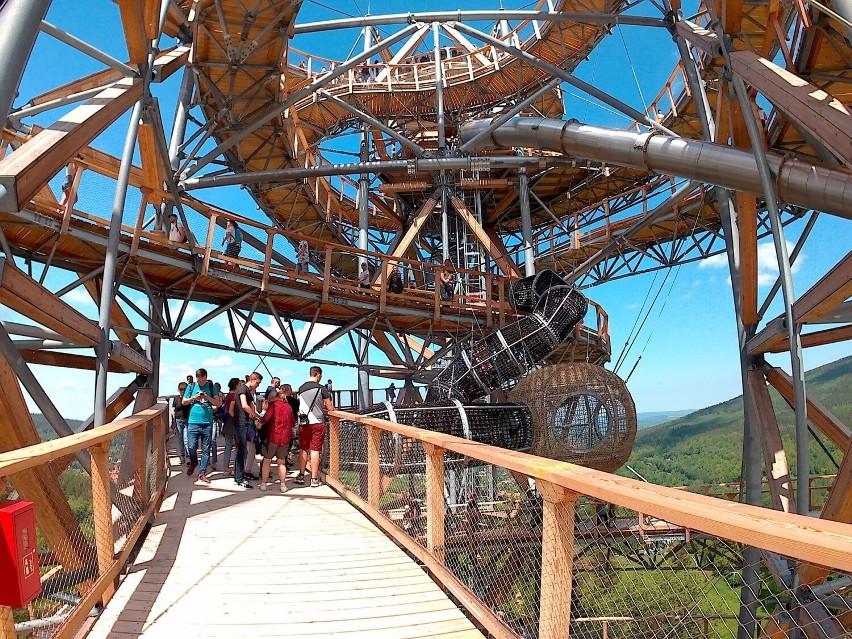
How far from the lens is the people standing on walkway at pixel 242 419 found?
8.13 m

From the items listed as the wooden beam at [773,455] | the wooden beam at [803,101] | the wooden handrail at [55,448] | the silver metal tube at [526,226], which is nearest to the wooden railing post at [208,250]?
the wooden handrail at [55,448]

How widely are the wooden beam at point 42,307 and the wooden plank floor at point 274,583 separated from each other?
2.23 metres


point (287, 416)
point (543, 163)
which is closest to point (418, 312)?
point (543, 163)

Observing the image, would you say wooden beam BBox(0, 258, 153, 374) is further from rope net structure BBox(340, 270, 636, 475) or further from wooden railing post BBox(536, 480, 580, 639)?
wooden railing post BBox(536, 480, 580, 639)

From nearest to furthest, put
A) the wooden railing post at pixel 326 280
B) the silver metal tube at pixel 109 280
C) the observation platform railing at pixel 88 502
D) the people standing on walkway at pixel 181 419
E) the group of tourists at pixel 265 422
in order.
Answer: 1. the observation platform railing at pixel 88 502
2. the silver metal tube at pixel 109 280
3. the group of tourists at pixel 265 422
4. the people standing on walkway at pixel 181 419
5. the wooden railing post at pixel 326 280

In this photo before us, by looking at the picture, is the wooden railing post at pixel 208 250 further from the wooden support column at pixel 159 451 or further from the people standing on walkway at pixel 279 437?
the wooden support column at pixel 159 451

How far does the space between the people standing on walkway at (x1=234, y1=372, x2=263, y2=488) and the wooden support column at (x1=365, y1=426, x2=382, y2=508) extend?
8.63 feet

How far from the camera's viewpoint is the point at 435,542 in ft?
14.7

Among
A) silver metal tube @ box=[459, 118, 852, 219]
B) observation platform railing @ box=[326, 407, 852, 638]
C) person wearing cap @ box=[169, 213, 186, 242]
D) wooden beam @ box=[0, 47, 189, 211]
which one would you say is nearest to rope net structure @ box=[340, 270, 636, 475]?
observation platform railing @ box=[326, 407, 852, 638]

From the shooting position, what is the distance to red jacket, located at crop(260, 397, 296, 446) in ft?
25.7

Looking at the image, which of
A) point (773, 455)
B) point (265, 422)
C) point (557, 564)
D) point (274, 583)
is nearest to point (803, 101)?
point (773, 455)

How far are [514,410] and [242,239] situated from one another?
261 inches

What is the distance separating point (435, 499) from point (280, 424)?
4038mm

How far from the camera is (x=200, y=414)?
8.12 m
